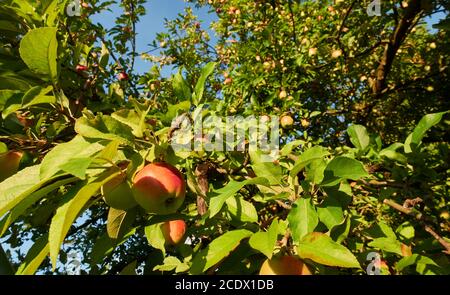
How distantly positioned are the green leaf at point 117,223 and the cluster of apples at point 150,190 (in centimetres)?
7

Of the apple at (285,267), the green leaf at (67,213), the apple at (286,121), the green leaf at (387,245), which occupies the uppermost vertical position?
the apple at (286,121)

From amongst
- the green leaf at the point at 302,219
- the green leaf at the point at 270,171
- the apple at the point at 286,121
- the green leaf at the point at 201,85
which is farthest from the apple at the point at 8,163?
the apple at the point at 286,121

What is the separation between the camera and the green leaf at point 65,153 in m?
→ 0.85

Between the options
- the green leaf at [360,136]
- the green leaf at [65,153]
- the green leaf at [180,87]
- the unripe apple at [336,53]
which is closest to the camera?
the green leaf at [65,153]

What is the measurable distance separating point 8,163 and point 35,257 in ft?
1.51

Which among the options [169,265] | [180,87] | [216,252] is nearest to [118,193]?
[216,252]

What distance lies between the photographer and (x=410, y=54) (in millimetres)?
4758

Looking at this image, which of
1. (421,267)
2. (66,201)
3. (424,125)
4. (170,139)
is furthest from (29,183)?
(424,125)

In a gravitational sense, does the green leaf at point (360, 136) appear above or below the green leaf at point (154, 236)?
above

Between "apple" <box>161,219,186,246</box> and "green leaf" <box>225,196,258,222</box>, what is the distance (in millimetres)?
275

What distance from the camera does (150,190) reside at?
3.31 feet

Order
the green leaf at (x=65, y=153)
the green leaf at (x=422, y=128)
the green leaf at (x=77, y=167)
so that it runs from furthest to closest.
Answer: the green leaf at (x=422, y=128), the green leaf at (x=65, y=153), the green leaf at (x=77, y=167)

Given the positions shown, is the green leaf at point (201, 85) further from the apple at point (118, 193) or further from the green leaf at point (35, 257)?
the green leaf at point (35, 257)

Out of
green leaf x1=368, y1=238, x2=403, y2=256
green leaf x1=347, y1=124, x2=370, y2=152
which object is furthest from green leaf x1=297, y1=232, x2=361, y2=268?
green leaf x1=347, y1=124, x2=370, y2=152
